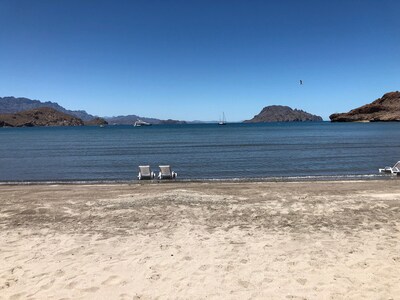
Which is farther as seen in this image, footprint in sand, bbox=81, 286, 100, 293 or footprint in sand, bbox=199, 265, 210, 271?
footprint in sand, bbox=199, 265, 210, 271

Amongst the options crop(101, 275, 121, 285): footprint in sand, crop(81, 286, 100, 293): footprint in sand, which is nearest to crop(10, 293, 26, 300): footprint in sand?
crop(81, 286, 100, 293): footprint in sand

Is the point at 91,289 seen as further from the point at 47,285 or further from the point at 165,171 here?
the point at 165,171

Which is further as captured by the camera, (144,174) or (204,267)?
(144,174)

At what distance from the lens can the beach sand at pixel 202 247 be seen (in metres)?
6.58

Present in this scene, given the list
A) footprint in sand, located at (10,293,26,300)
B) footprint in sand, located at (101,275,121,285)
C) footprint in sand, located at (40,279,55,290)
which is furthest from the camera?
footprint in sand, located at (101,275,121,285)

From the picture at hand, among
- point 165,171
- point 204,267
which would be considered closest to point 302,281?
point 204,267

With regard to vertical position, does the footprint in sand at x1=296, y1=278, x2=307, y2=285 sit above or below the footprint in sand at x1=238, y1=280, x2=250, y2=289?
above

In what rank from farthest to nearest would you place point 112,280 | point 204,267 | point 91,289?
1. point 204,267
2. point 112,280
3. point 91,289

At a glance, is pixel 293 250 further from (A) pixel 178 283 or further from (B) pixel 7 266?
(B) pixel 7 266

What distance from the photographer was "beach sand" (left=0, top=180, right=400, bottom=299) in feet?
21.6

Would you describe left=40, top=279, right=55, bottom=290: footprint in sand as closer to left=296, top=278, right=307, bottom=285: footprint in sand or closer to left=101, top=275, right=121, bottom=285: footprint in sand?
left=101, top=275, right=121, bottom=285: footprint in sand

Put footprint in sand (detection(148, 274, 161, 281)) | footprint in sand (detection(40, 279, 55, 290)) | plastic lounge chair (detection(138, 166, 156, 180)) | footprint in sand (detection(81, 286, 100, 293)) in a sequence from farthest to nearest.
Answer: plastic lounge chair (detection(138, 166, 156, 180))
footprint in sand (detection(148, 274, 161, 281))
footprint in sand (detection(40, 279, 55, 290))
footprint in sand (detection(81, 286, 100, 293))

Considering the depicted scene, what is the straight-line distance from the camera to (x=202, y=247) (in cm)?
866

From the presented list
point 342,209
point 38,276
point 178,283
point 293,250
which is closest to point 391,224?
point 342,209
